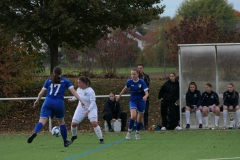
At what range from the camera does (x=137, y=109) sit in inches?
652

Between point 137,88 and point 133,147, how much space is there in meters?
2.47

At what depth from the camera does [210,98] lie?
20375 millimetres

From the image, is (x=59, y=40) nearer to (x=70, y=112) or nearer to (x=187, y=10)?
(x=70, y=112)

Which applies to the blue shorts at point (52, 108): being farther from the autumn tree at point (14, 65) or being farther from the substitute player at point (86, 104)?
the autumn tree at point (14, 65)

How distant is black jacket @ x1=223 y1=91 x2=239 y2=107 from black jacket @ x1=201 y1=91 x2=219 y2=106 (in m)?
0.30

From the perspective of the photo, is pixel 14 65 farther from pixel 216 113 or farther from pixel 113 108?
pixel 216 113

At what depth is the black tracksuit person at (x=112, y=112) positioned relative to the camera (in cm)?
2006

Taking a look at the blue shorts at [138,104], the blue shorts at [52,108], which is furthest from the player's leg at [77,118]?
the blue shorts at [138,104]

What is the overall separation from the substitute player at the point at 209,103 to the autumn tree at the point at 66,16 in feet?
18.6

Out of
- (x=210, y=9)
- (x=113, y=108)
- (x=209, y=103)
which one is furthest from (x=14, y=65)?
(x=210, y=9)

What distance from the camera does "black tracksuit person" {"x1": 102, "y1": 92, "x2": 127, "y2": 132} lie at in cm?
2006

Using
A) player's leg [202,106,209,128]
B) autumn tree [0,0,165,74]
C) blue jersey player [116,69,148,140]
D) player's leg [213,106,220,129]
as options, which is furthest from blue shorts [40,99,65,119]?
autumn tree [0,0,165,74]

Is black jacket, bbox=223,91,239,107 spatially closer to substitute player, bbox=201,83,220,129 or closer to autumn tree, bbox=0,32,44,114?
substitute player, bbox=201,83,220,129

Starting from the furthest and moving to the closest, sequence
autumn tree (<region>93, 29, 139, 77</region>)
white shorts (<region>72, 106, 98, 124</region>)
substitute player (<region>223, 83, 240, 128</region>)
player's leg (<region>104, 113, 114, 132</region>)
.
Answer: autumn tree (<region>93, 29, 139, 77</region>)
substitute player (<region>223, 83, 240, 128</region>)
player's leg (<region>104, 113, 114, 132</region>)
white shorts (<region>72, 106, 98, 124</region>)
